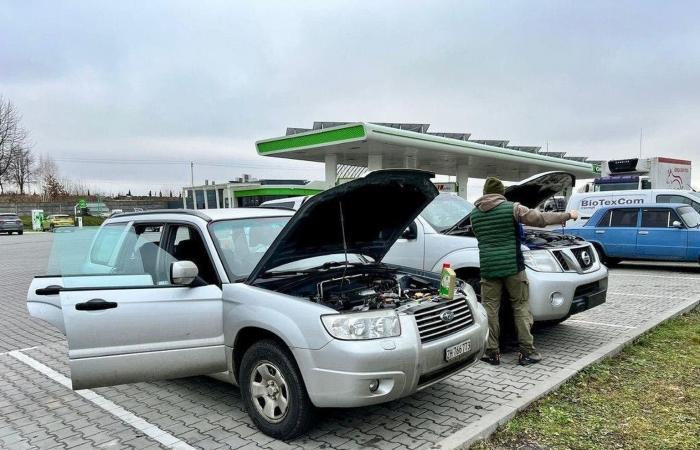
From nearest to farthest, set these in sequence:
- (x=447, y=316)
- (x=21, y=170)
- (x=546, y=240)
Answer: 1. (x=447, y=316)
2. (x=546, y=240)
3. (x=21, y=170)

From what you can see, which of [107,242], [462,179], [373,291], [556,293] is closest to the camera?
[373,291]

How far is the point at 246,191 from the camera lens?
39.1m

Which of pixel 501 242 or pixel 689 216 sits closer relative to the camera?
pixel 501 242

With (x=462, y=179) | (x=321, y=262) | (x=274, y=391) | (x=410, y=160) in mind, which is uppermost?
(x=410, y=160)

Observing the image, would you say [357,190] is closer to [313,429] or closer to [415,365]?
[415,365]

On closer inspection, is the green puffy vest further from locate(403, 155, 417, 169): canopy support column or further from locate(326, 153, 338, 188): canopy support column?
locate(403, 155, 417, 169): canopy support column

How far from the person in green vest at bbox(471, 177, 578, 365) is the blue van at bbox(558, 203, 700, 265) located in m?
8.44

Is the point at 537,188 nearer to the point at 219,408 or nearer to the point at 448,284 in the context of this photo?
the point at 448,284

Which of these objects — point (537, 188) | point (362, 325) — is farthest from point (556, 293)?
point (362, 325)

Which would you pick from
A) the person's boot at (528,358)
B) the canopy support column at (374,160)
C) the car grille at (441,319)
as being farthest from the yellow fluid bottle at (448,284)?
the canopy support column at (374,160)

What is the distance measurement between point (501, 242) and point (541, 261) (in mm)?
905

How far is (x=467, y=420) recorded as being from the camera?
3947 millimetres

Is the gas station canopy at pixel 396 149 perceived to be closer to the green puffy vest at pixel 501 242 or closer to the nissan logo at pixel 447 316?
the green puffy vest at pixel 501 242

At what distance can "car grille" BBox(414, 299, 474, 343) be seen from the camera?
3.60 metres
